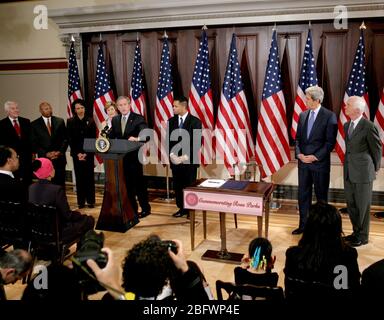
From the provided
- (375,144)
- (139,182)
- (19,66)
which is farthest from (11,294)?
(19,66)

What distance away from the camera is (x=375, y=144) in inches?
173

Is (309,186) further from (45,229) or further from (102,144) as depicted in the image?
(45,229)

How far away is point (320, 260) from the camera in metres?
2.35

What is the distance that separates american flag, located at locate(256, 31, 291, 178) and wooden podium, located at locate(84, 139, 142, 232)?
1.73m

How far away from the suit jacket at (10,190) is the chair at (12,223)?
6.3 inches

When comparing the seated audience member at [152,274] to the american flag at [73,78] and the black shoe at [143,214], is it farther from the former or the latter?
the american flag at [73,78]

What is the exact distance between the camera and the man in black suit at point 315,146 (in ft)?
15.4

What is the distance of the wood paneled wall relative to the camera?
570 cm

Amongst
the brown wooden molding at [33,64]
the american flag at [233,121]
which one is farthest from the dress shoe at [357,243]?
the brown wooden molding at [33,64]

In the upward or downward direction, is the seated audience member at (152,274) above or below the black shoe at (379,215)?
above

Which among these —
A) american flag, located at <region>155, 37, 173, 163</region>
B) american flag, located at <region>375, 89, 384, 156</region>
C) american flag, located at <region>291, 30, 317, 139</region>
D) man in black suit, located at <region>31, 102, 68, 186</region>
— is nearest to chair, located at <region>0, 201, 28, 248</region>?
man in black suit, located at <region>31, 102, 68, 186</region>

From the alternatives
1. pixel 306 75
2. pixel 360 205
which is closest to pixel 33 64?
pixel 306 75
